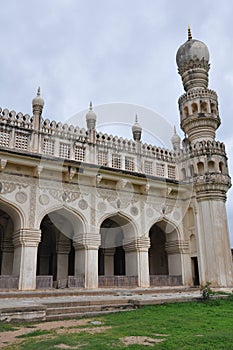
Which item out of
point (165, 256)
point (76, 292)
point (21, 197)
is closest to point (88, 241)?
point (76, 292)

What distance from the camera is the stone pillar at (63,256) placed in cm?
1369

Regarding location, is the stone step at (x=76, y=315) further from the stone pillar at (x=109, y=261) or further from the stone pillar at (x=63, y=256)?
the stone pillar at (x=109, y=261)

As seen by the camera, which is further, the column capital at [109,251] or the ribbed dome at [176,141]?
the ribbed dome at [176,141]

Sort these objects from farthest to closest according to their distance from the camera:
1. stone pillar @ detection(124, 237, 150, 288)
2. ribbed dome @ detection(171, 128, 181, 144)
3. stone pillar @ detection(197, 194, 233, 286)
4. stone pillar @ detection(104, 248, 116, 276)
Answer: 1. ribbed dome @ detection(171, 128, 181, 144)
2. stone pillar @ detection(104, 248, 116, 276)
3. stone pillar @ detection(197, 194, 233, 286)
4. stone pillar @ detection(124, 237, 150, 288)

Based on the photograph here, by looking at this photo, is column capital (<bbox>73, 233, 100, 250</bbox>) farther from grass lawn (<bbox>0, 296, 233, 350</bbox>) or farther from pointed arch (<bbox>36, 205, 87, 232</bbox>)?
grass lawn (<bbox>0, 296, 233, 350</bbox>)

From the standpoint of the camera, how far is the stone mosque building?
11.2m

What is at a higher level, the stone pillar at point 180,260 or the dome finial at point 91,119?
the dome finial at point 91,119

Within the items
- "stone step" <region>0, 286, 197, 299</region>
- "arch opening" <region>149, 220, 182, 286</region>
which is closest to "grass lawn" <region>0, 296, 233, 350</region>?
"stone step" <region>0, 286, 197, 299</region>

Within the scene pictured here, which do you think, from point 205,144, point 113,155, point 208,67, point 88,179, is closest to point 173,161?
point 205,144

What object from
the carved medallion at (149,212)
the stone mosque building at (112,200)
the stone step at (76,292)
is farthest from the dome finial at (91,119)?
the stone step at (76,292)

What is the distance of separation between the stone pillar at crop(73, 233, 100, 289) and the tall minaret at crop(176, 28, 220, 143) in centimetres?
727

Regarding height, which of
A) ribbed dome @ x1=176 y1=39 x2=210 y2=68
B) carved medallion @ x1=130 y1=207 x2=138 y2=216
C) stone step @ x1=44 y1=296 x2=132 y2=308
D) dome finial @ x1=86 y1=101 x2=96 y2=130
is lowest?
stone step @ x1=44 y1=296 x2=132 y2=308

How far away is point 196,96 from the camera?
15.9 metres

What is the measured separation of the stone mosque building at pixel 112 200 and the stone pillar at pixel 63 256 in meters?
0.04
